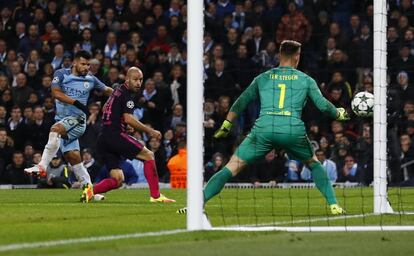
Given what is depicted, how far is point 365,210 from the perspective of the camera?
610 inches

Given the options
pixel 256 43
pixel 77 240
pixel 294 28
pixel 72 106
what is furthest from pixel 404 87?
pixel 77 240

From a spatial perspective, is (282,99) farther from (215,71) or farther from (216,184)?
(215,71)

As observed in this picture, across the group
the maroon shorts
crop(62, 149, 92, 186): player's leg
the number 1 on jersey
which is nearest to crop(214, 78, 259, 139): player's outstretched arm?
the number 1 on jersey

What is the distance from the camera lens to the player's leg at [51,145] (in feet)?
61.1

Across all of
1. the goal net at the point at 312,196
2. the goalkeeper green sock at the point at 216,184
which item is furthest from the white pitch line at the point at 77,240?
the goalkeeper green sock at the point at 216,184

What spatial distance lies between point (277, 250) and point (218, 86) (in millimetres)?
15812

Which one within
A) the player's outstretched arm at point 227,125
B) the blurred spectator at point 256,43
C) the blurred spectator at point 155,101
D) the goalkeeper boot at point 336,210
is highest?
the blurred spectator at point 256,43

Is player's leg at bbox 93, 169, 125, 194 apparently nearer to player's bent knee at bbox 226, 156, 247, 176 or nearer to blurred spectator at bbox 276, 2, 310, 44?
player's bent knee at bbox 226, 156, 247, 176

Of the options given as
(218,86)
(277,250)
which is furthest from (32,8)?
(277,250)

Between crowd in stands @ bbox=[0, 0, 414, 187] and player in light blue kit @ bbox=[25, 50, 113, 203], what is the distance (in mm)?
5406

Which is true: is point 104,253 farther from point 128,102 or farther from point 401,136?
point 401,136

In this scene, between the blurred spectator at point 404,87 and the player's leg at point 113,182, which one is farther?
the blurred spectator at point 404,87

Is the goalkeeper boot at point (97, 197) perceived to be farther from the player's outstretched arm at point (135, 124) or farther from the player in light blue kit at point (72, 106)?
the player's outstretched arm at point (135, 124)

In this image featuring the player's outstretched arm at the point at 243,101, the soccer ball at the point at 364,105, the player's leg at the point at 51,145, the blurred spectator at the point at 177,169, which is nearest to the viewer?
the player's outstretched arm at the point at 243,101
